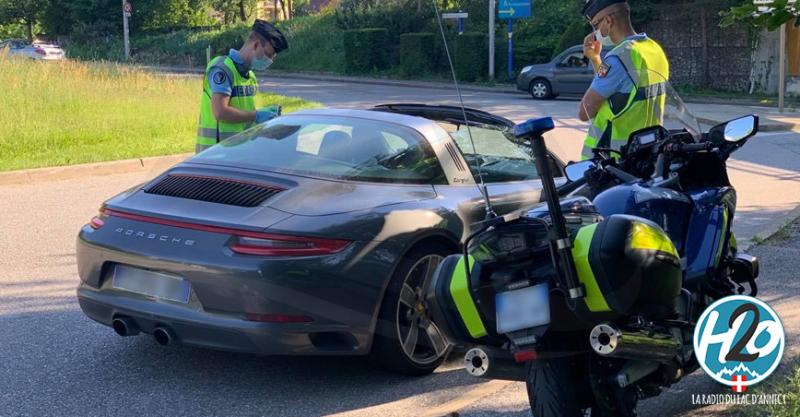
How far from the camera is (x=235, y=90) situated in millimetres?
7180

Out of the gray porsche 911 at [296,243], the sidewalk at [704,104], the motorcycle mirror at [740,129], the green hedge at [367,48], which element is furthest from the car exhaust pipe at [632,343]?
the green hedge at [367,48]

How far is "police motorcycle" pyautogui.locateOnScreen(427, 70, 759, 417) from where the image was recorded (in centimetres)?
319

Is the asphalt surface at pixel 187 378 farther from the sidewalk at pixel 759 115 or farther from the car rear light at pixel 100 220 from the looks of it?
the sidewalk at pixel 759 115

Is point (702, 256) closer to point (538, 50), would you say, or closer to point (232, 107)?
point (232, 107)

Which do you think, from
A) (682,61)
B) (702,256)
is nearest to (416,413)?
(702,256)

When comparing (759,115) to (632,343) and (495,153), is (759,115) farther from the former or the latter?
(632,343)

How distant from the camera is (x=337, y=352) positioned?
184 inches

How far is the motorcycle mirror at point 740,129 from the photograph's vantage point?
4238mm

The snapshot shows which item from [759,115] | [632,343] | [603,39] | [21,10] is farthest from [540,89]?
[21,10]

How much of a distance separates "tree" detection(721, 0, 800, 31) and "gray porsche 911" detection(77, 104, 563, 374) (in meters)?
1.47

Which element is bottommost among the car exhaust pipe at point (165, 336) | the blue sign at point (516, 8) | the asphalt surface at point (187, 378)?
the asphalt surface at point (187, 378)

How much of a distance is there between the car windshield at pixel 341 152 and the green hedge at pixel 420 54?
106ft

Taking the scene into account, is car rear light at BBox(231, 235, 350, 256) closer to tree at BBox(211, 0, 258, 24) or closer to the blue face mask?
the blue face mask

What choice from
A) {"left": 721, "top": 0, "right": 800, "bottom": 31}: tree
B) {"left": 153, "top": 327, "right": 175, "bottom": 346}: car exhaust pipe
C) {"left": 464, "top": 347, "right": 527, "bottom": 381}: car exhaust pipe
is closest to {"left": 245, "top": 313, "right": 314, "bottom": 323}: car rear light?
{"left": 153, "top": 327, "right": 175, "bottom": 346}: car exhaust pipe
